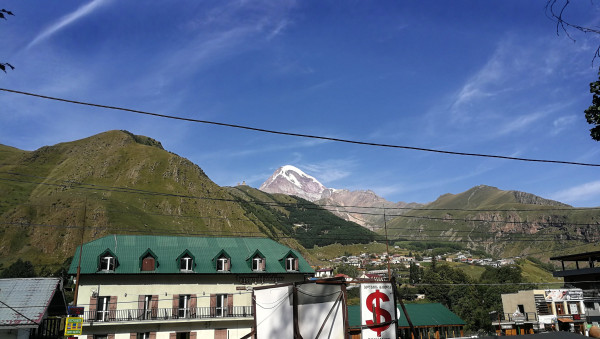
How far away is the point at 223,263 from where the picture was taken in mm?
45438

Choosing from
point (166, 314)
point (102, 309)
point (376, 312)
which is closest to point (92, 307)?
point (102, 309)

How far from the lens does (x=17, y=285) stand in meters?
34.5

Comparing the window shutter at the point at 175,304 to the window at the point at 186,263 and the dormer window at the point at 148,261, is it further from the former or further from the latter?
the dormer window at the point at 148,261

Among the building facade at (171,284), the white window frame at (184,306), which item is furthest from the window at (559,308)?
the white window frame at (184,306)

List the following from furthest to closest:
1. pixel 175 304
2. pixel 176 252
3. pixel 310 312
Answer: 1. pixel 176 252
2. pixel 175 304
3. pixel 310 312

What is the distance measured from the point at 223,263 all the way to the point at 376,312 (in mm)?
34186

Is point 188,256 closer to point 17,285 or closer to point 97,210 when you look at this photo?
point 17,285

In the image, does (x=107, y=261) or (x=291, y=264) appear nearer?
(x=107, y=261)

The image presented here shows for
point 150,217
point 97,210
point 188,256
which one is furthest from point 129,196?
point 188,256

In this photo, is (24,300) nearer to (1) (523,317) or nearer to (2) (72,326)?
(2) (72,326)

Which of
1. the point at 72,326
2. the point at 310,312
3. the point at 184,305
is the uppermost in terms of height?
the point at 310,312

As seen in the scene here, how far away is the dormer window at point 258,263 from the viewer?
46.5 meters

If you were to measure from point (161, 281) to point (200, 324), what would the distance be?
19.2 feet

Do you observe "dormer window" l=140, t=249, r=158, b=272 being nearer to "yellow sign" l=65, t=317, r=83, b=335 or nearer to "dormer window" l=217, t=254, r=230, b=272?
"dormer window" l=217, t=254, r=230, b=272
